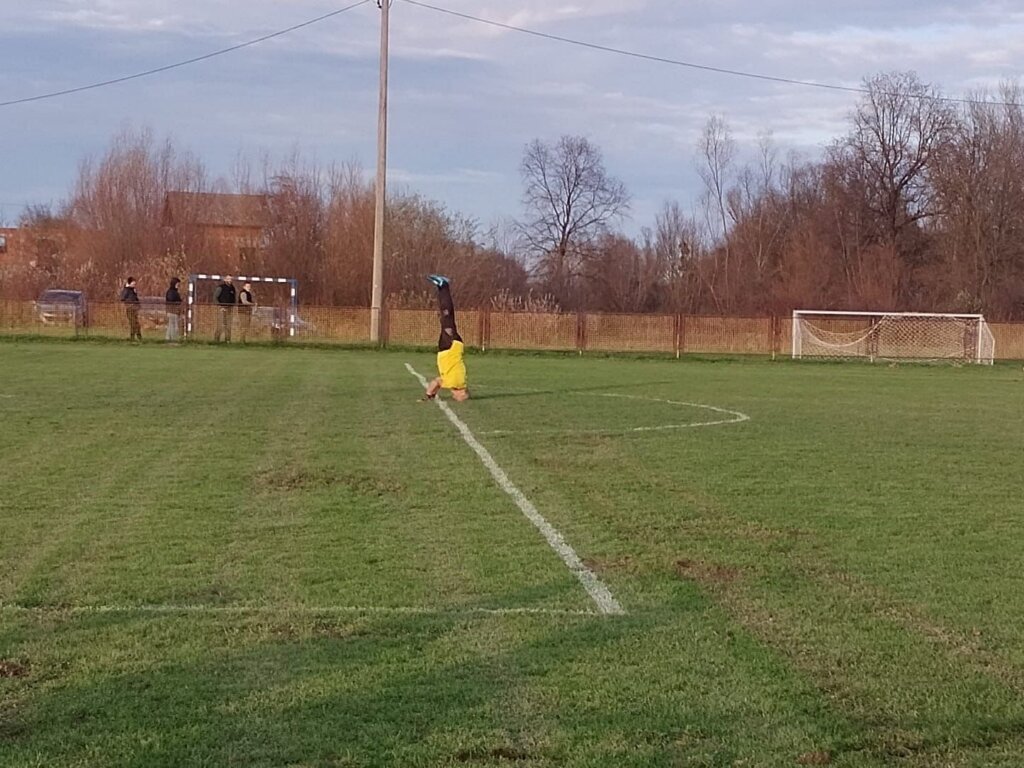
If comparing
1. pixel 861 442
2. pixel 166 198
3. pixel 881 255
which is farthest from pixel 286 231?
pixel 861 442

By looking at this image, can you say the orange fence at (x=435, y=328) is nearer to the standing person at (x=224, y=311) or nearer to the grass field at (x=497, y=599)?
the standing person at (x=224, y=311)

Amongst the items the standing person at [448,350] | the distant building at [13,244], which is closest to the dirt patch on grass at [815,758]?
the standing person at [448,350]

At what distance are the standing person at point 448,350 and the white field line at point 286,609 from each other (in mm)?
11452

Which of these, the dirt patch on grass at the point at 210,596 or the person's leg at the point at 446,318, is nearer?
the dirt patch on grass at the point at 210,596

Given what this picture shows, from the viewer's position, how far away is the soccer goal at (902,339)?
42.7 metres

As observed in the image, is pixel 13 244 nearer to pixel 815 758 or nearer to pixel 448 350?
pixel 448 350

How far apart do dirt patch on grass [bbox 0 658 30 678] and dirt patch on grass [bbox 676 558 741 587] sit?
3775 millimetres

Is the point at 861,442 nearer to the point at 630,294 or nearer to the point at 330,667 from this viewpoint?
the point at 330,667

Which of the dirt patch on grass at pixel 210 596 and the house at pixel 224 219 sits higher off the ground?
the house at pixel 224 219

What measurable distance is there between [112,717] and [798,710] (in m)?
2.76

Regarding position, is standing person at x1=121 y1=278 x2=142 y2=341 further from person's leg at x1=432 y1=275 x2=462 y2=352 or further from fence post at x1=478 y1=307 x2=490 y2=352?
person's leg at x1=432 y1=275 x2=462 y2=352

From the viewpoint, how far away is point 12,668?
5.12m

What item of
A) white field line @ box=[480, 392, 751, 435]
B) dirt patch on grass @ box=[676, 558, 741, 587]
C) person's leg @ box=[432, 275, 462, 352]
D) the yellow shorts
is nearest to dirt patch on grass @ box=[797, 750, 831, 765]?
dirt patch on grass @ box=[676, 558, 741, 587]

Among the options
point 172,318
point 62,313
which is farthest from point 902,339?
point 62,313
